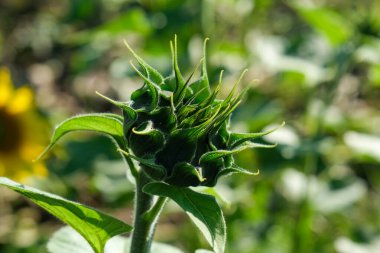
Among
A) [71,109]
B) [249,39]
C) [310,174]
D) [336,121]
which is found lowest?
[310,174]

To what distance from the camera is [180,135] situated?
3.00 ft

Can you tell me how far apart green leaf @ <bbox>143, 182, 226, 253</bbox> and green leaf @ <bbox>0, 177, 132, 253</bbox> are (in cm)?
7

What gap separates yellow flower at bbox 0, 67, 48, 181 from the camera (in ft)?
8.17

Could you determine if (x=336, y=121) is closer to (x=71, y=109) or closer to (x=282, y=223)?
(x=282, y=223)

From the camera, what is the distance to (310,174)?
2145 millimetres

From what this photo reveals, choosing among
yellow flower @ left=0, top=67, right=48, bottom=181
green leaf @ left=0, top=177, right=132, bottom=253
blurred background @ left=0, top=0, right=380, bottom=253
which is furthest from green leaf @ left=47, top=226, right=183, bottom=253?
yellow flower @ left=0, top=67, right=48, bottom=181

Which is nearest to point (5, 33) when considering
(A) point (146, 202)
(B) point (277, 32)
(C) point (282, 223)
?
(B) point (277, 32)

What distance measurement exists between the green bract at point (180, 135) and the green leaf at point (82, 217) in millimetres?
83

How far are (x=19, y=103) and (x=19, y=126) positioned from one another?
8 cm

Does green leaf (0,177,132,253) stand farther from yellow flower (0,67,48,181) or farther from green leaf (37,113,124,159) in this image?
yellow flower (0,67,48,181)

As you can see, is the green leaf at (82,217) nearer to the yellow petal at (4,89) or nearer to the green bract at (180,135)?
the green bract at (180,135)

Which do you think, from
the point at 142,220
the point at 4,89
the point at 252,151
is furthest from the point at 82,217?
the point at 4,89

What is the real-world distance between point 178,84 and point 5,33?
3.33m

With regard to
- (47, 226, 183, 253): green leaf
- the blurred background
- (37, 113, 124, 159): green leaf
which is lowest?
(47, 226, 183, 253): green leaf
